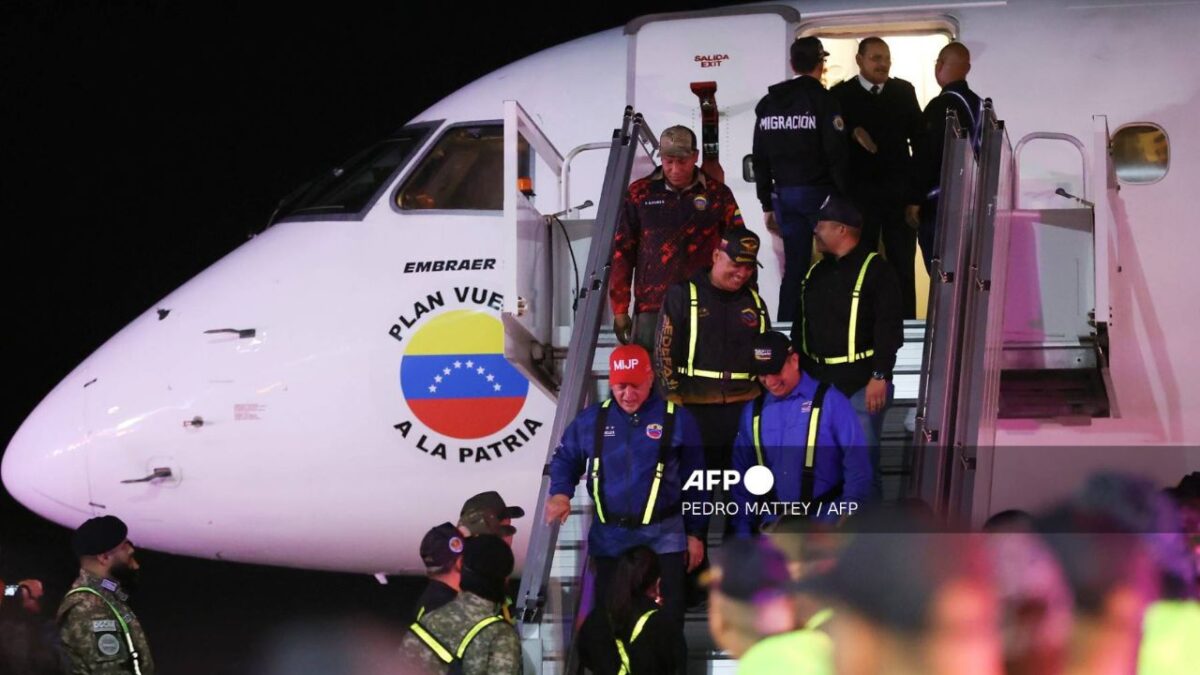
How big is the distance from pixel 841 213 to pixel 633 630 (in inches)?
91.0

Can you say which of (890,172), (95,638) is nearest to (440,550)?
(95,638)

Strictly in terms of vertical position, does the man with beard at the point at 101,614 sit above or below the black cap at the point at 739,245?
below

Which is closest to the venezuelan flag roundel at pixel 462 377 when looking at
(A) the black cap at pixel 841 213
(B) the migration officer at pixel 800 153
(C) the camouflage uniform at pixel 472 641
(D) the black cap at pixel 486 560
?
(B) the migration officer at pixel 800 153

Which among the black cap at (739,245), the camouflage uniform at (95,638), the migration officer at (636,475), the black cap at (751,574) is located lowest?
the camouflage uniform at (95,638)

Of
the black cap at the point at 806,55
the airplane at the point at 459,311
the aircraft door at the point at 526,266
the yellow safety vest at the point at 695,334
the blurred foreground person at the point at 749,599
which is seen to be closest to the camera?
the blurred foreground person at the point at 749,599

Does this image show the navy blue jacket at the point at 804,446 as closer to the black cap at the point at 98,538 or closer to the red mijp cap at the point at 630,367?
the red mijp cap at the point at 630,367

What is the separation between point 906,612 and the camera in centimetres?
375

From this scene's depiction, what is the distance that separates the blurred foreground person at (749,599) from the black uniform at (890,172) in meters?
4.63

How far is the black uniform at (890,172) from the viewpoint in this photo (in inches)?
336

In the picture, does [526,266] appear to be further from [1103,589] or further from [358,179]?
[1103,589]

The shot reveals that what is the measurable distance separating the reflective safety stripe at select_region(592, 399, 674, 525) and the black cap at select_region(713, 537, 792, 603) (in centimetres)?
217

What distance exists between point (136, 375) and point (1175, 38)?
636 cm

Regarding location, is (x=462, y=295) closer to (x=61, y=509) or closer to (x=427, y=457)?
(x=427, y=457)

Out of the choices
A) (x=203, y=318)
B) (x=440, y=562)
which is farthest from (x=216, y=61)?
(x=440, y=562)
